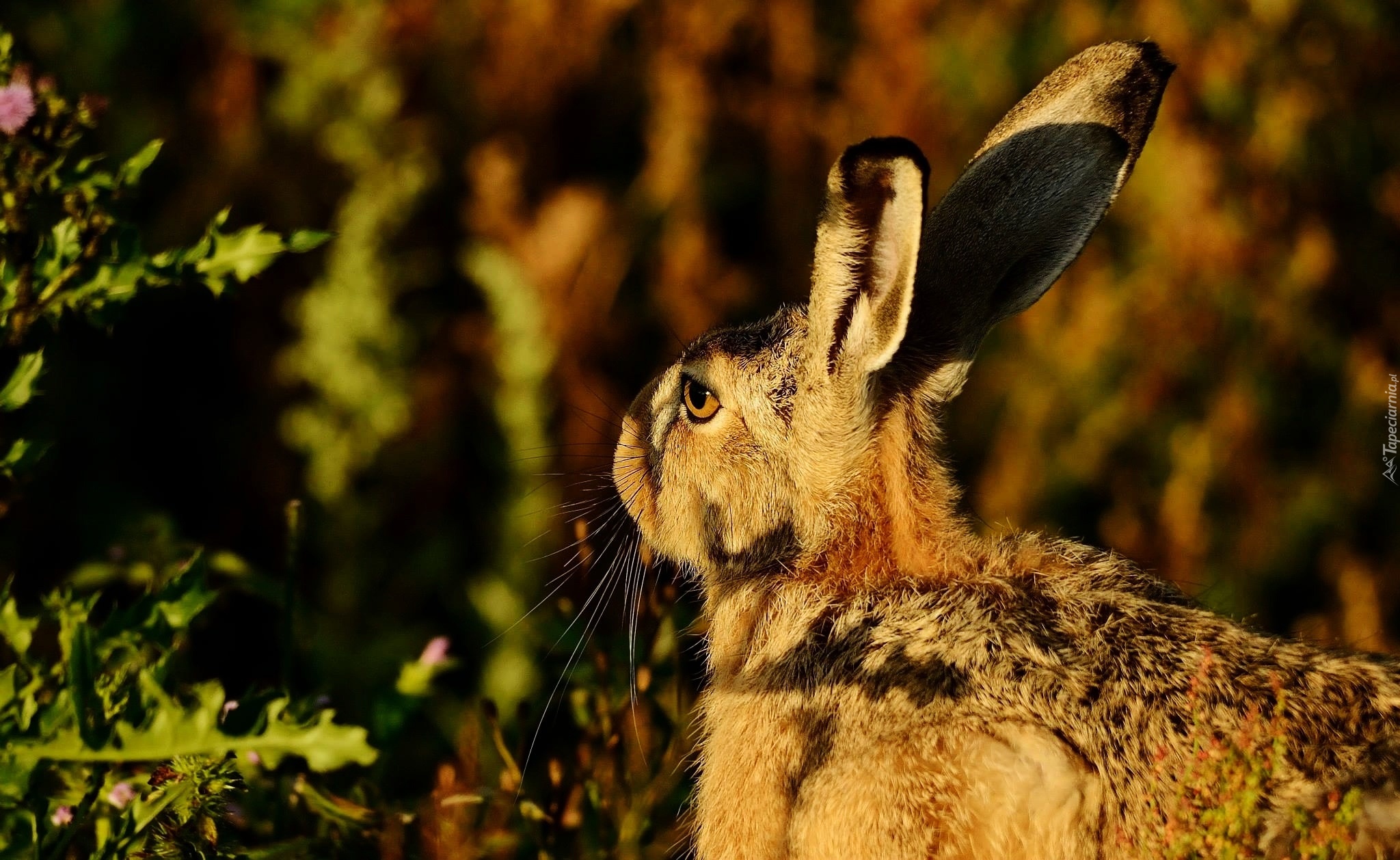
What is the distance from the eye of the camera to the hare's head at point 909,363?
305 cm

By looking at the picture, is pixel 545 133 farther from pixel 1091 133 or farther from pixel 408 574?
pixel 1091 133

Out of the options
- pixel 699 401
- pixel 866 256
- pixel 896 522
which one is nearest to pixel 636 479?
pixel 699 401

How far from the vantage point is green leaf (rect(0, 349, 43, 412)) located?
2.38m

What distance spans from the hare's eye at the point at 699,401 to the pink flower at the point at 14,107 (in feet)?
5.03

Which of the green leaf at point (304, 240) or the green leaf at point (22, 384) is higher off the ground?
the green leaf at point (304, 240)

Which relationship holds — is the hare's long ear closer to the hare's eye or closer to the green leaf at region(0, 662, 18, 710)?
the hare's eye

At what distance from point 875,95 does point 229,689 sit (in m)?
3.91

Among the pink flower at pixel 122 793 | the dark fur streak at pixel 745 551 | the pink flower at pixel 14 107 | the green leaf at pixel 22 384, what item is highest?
the pink flower at pixel 14 107

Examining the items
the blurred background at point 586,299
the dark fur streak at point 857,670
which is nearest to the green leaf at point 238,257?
the dark fur streak at point 857,670

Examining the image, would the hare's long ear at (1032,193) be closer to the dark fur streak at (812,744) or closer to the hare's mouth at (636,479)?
the hare's mouth at (636,479)

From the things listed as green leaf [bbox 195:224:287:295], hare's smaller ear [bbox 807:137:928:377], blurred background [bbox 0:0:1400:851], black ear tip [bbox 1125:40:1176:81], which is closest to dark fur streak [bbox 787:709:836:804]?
hare's smaller ear [bbox 807:137:928:377]

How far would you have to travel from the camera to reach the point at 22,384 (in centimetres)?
238

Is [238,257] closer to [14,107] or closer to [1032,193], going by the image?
[14,107]

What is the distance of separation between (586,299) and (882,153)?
381 centimetres
